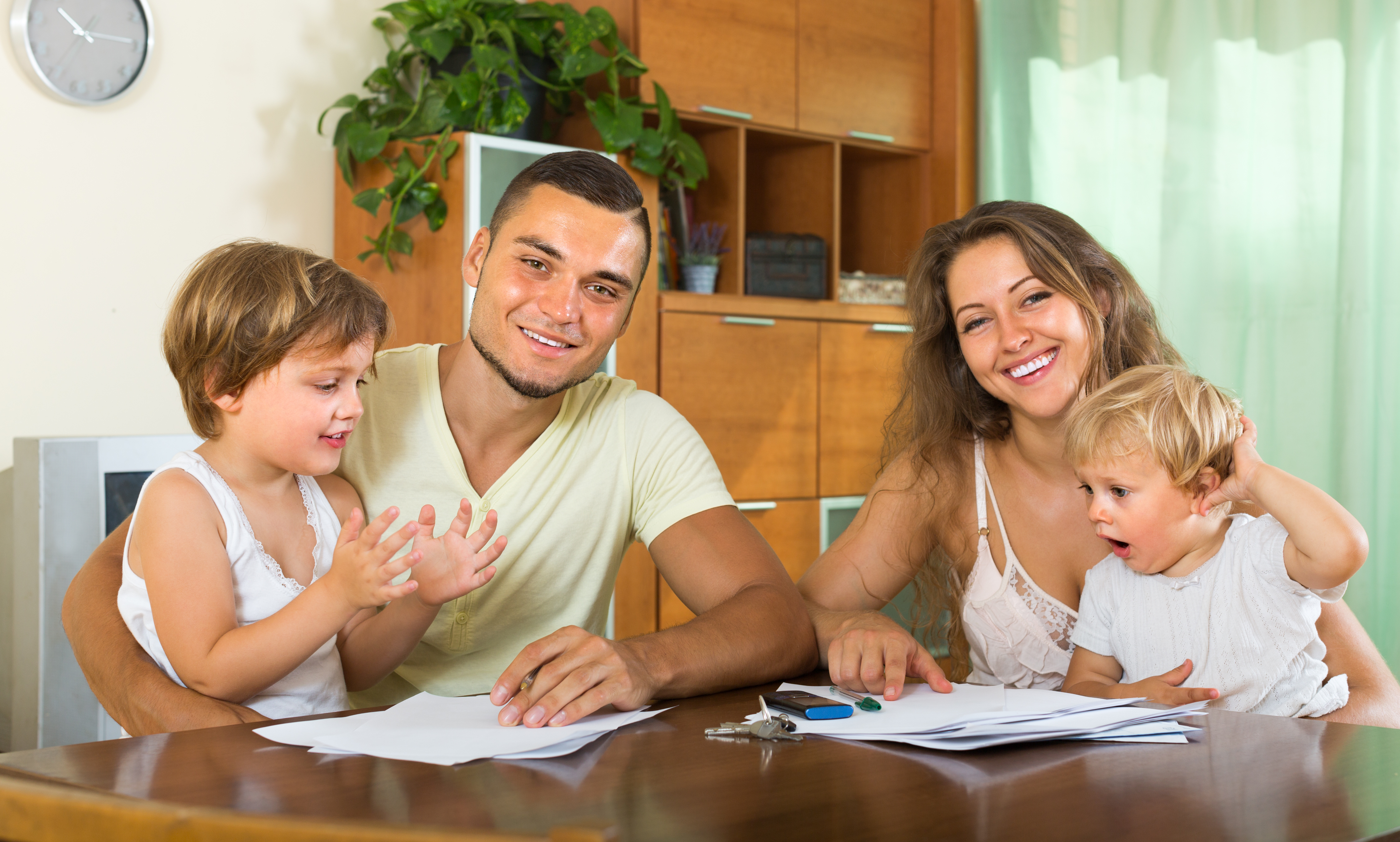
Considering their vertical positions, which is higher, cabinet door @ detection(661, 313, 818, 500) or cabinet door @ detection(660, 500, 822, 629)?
cabinet door @ detection(661, 313, 818, 500)

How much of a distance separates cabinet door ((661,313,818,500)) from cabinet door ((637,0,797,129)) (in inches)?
25.0

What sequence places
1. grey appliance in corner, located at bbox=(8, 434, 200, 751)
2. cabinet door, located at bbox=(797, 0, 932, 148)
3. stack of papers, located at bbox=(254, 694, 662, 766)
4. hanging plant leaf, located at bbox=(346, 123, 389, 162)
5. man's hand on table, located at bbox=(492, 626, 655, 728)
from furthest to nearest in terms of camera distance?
cabinet door, located at bbox=(797, 0, 932, 148) → hanging plant leaf, located at bbox=(346, 123, 389, 162) → grey appliance in corner, located at bbox=(8, 434, 200, 751) → man's hand on table, located at bbox=(492, 626, 655, 728) → stack of papers, located at bbox=(254, 694, 662, 766)

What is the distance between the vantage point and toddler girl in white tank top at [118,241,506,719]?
1.08 metres

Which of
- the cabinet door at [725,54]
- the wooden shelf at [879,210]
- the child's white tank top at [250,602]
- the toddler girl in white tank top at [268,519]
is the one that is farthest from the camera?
the wooden shelf at [879,210]

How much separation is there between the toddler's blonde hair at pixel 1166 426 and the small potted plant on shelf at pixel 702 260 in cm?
199

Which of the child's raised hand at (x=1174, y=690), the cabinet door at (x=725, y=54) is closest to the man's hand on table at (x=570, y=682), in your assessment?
the child's raised hand at (x=1174, y=690)

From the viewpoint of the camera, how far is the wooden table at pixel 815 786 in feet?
2.26

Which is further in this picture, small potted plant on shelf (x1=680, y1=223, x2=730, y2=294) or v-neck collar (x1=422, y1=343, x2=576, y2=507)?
small potted plant on shelf (x1=680, y1=223, x2=730, y2=294)

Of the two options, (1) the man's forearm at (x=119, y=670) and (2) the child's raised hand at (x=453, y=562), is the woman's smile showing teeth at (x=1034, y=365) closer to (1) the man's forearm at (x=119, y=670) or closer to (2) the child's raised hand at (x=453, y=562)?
(2) the child's raised hand at (x=453, y=562)

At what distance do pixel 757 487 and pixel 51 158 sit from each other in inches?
79.0

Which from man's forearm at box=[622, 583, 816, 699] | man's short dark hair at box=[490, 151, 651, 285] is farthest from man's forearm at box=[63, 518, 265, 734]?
man's short dark hair at box=[490, 151, 651, 285]

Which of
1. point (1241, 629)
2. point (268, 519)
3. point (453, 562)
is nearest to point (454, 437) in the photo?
point (268, 519)

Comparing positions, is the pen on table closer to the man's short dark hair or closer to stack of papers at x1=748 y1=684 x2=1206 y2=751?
stack of papers at x1=748 y1=684 x2=1206 y2=751

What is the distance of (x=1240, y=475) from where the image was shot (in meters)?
1.23
